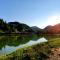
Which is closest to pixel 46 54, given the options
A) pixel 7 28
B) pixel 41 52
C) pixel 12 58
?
pixel 41 52

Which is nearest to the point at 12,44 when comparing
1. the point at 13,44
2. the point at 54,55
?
the point at 13,44

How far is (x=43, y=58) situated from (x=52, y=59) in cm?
99

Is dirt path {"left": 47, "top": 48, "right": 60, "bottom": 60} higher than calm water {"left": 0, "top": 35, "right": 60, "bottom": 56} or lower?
higher

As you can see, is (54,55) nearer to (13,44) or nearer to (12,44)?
(13,44)

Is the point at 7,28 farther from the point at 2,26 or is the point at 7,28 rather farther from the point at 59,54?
the point at 59,54

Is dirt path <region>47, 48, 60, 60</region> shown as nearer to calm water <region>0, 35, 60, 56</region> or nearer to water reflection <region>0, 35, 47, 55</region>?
calm water <region>0, 35, 60, 56</region>

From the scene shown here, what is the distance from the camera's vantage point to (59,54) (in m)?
21.2

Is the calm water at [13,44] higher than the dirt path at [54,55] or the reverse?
the reverse

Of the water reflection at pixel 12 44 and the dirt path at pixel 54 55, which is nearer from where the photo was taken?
the dirt path at pixel 54 55

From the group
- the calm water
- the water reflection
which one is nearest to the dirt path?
the calm water

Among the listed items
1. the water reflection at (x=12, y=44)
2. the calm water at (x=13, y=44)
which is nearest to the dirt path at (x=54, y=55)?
the calm water at (x=13, y=44)

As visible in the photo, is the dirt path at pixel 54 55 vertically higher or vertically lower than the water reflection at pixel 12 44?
higher

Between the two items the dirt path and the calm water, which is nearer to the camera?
the dirt path

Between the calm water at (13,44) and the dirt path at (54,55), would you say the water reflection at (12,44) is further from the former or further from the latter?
the dirt path at (54,55)
